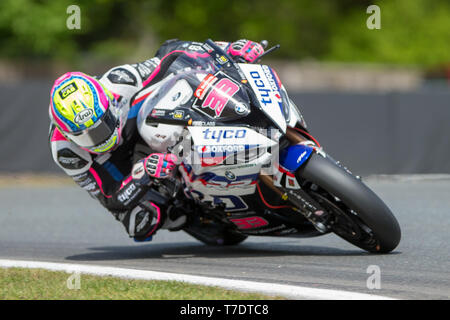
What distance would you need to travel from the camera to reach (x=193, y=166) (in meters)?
6.05

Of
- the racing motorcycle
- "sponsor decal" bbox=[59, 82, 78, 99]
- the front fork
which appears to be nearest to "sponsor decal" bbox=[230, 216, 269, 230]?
the racing motorcycle

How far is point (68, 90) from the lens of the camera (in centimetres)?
611

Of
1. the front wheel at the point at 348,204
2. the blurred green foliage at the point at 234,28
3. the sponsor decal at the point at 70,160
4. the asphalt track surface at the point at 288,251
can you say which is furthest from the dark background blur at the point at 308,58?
the sponsor decal at the point at 70,160

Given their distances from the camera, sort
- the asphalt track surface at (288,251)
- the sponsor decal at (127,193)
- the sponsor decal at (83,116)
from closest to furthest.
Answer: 1. the asphalt track surface at (288,251)
2. the sponsor decal at (83,116)
3. the sponsor decal at (127,193)

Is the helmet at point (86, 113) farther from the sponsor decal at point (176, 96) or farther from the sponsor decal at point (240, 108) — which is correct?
the sponsor decal at point (240, 108)

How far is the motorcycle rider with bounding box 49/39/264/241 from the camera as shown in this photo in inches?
237

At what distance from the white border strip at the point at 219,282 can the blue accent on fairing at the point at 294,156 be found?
38.1 inches

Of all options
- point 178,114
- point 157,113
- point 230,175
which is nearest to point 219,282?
point 230,175

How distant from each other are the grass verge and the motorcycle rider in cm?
83

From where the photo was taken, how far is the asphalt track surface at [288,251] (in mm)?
5527

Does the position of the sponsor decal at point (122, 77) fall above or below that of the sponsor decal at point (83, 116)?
above

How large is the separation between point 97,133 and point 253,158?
45.4 inches

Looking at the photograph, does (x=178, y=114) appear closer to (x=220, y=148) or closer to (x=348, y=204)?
(x=220, y=148)
